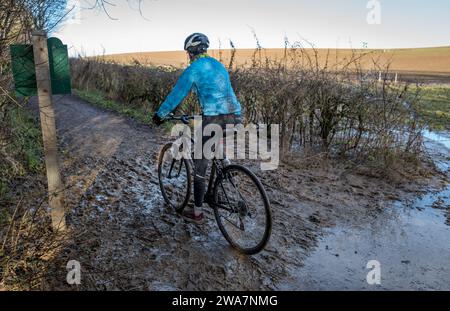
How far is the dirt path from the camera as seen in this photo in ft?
11.8

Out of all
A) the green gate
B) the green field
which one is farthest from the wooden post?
the green field

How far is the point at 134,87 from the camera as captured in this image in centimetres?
1352

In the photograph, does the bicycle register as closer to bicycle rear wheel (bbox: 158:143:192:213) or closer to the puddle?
bicycle rear wheel (bbox: 158:143:192:213)

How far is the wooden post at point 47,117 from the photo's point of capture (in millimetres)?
3727

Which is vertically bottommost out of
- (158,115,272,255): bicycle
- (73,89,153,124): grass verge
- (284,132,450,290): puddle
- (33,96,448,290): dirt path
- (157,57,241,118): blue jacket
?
(284,132,450,290): puddle

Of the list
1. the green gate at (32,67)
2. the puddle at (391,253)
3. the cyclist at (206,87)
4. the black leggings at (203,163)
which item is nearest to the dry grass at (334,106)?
the puddle at (391,253)

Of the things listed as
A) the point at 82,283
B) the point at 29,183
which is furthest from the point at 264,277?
the point at 29,183

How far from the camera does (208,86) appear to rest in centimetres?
398

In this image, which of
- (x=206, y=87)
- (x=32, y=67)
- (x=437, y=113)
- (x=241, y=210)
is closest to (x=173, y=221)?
(x=241, y=210)

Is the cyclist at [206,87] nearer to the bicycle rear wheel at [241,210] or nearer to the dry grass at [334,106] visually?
the bicycle rear wheel at [241,210]

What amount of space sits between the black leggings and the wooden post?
4.93ft

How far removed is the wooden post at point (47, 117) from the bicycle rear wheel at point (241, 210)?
1726 mm

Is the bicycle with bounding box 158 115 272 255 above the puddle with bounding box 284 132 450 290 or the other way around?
above

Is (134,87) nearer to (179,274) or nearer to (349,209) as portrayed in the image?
(349,209)
